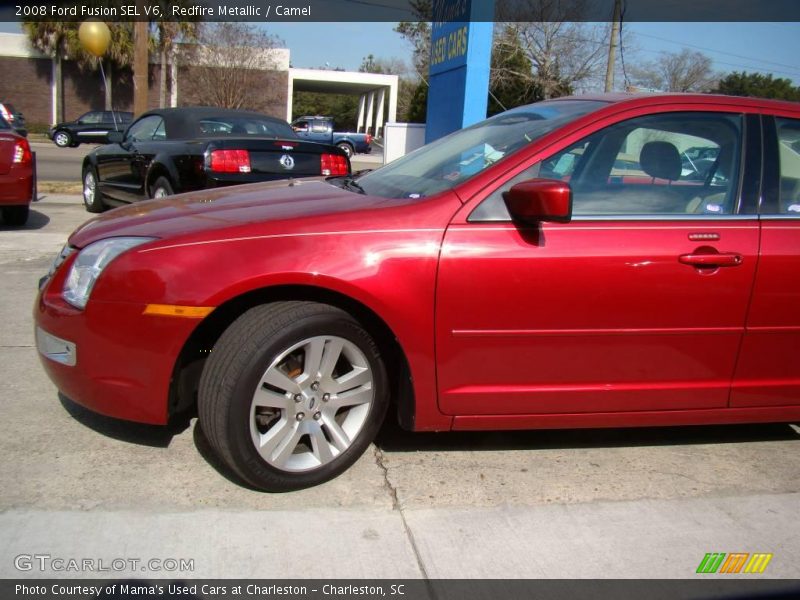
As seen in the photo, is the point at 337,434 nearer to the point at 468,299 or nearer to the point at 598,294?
the point at 468,299

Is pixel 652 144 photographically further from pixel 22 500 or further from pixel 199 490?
pixel 22 500

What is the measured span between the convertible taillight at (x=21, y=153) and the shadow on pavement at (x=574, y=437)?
6170 mm

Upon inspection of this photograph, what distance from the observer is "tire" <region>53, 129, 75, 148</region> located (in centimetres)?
2916

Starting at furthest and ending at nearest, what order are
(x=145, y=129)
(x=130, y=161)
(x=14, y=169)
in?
1. (x=145, y=129)
2. (x=130, y=161)
3. (x=14, y=169)

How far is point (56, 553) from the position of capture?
251 cm

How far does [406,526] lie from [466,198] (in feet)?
4.40

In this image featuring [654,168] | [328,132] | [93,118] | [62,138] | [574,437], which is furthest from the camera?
[328,132]

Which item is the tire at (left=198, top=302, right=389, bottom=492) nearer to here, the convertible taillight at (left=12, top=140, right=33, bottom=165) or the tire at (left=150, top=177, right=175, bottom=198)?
the tire at (left=150, top=177, right=175, bottom=198)

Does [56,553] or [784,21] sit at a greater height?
[784,21]

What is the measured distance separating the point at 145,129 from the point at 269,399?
6.76 meters

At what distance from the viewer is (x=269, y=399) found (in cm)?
285

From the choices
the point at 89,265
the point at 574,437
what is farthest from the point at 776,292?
the point at 89,265

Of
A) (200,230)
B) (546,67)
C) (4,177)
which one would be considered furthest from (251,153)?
(546,67)

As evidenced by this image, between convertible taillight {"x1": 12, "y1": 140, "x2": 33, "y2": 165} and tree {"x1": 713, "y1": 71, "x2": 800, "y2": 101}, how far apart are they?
25277 mm
